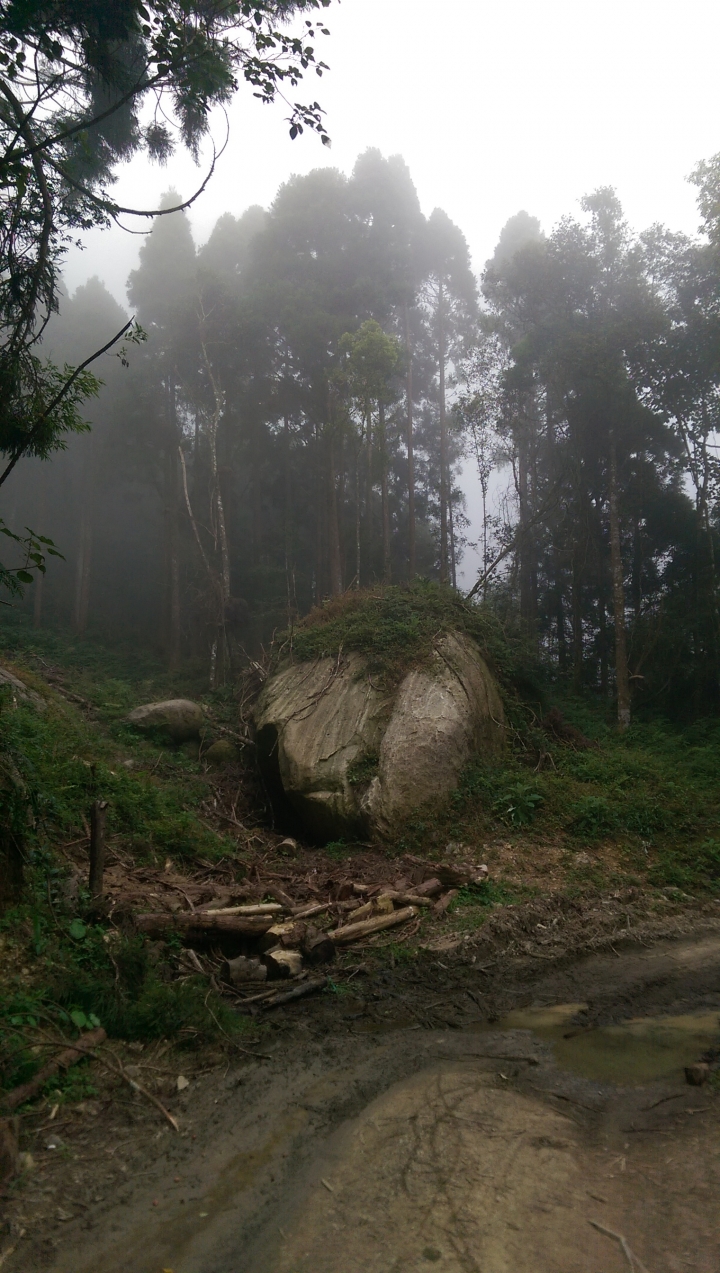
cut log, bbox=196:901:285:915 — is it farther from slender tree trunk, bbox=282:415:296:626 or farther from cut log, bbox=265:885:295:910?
slender tree trunk, bbox=282:415:296:626

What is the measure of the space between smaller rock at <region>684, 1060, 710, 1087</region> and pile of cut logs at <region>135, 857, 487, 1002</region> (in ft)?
9.00

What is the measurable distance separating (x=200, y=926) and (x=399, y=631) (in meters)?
7.03

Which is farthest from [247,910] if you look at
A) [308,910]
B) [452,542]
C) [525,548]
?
[452,542]

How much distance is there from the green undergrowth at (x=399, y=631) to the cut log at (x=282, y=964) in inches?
231

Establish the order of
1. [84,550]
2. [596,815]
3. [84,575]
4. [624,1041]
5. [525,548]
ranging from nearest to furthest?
[624,1041], [596,815], [525,548], [84,575], [84,550]

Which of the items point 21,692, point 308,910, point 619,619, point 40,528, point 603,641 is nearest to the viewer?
point 308,910

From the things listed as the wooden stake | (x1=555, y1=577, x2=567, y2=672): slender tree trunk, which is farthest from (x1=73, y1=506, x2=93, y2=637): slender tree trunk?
the wooden stake

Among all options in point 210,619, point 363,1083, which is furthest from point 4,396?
point 210,619

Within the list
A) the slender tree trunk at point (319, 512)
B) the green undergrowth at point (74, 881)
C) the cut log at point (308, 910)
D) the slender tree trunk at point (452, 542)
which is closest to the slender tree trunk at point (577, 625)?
the slender tree trunk at point (452, 542)

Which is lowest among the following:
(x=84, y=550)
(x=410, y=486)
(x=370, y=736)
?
(x=370, y=736)

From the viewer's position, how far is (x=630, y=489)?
2009 centimetres

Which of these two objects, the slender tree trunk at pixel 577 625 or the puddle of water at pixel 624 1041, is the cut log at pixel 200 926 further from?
the slender tree trunk at pixel 577 625

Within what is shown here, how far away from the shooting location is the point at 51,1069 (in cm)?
375

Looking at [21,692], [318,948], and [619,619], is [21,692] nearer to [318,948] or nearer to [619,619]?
[318,948]
